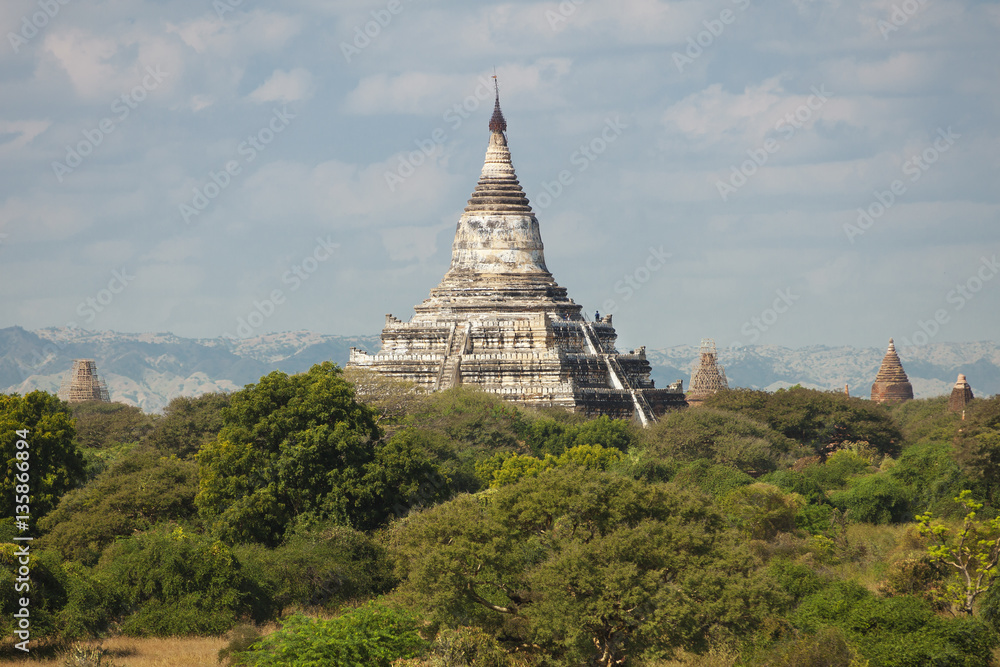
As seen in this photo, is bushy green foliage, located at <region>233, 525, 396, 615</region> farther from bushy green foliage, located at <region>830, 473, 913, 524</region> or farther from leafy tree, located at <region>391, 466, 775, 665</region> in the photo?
bushy green foliage, located at <region>830, 473, 913, 524</region>

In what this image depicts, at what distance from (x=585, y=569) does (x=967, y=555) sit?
963 cm

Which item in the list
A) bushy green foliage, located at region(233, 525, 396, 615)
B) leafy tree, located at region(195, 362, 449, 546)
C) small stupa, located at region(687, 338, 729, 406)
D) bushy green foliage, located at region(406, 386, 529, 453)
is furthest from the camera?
small stupa, located at region(687, 338, 729, 406)

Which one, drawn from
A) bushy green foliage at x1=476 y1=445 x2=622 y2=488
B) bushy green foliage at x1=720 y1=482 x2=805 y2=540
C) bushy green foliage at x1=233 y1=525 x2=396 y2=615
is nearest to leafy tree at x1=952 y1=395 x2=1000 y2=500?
bushy green foliage at x1=720 y1=482 x2=805 y2=540

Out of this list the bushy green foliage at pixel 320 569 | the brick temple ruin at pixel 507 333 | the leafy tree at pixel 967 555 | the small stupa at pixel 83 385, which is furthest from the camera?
the small stupa at pixel 83 385

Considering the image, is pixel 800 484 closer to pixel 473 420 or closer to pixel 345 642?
pixel 473 420

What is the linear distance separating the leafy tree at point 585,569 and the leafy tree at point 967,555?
4639 mm

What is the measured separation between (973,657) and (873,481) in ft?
61.2

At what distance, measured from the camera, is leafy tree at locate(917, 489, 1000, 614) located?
111 ft

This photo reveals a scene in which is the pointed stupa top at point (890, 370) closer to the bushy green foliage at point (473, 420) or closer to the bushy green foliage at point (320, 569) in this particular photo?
the bushy green foliage at point (473, 420)

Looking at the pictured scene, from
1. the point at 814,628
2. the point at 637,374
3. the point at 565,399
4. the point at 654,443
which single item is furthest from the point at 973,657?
the point at 637,374

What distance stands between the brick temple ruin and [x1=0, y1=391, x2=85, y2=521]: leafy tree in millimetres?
26471

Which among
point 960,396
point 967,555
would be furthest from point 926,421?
point 967,555

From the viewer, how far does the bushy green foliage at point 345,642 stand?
29.0 metres

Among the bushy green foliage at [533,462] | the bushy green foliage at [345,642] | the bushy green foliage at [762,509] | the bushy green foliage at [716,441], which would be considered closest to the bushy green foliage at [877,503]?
the bushy green foliage at [762,509]
